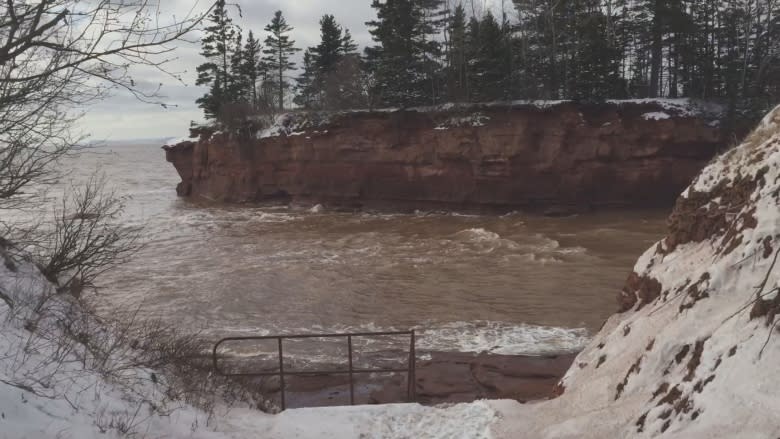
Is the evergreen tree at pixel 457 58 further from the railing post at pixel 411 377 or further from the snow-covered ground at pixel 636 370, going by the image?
the snow-covered ground at pixel 636 370

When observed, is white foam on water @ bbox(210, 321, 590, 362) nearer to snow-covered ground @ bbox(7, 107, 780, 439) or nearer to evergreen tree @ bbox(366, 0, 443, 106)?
snow-covered ground @ bbox(7, 107, 780, 439)

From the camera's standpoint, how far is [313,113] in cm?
3600

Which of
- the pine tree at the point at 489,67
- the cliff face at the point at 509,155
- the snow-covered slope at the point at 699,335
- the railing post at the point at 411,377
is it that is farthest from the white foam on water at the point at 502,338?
the pine tree at the point at 489,67

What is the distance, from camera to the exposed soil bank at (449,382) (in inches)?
350

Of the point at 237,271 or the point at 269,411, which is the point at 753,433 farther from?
the point at 237,271

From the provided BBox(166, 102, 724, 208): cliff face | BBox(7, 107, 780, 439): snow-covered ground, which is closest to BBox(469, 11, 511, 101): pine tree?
BBox(166, 102, 724, 208): cliff face

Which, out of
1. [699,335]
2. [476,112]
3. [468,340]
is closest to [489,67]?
[476,112]

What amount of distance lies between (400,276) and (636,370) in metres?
12.9

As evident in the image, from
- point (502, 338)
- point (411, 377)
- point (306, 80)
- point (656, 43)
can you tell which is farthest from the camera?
point (306, 80)

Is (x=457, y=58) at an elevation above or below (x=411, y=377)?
above

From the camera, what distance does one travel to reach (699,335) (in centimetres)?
446

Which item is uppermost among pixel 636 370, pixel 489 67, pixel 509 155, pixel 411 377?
pixel 489 67

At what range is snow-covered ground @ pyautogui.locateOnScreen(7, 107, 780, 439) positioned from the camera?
374cm

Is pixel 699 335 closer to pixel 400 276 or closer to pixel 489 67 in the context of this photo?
pixel 400 276
